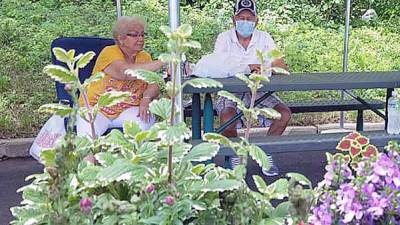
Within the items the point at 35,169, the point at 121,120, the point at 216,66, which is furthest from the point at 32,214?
the point at 35,169

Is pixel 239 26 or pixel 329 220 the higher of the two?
pixel 239 26

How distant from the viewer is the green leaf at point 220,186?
134 cm

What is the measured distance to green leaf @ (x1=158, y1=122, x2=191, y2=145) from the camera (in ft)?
4.32

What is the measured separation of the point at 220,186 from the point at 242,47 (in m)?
2.66

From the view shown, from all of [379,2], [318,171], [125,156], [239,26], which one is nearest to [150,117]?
[239,26]

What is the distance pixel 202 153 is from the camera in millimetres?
1466

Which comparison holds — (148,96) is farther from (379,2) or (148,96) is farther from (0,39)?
(379,2)

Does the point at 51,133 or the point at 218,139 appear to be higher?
the point at 218,139

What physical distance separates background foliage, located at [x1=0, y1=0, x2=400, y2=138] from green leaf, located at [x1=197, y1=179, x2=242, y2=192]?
13.2ft

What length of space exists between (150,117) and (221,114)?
633 mm

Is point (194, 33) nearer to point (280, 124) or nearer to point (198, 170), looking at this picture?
point (280, 124)

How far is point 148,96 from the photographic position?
135 inches

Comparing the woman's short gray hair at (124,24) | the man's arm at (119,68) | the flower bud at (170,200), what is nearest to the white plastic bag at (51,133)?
the man's arm at (119,68)

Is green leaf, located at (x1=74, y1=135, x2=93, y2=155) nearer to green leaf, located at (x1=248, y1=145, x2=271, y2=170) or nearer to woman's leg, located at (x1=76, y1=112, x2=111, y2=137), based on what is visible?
green leaf, located at (x1=248, y1=145, x2=271, y2=170)
